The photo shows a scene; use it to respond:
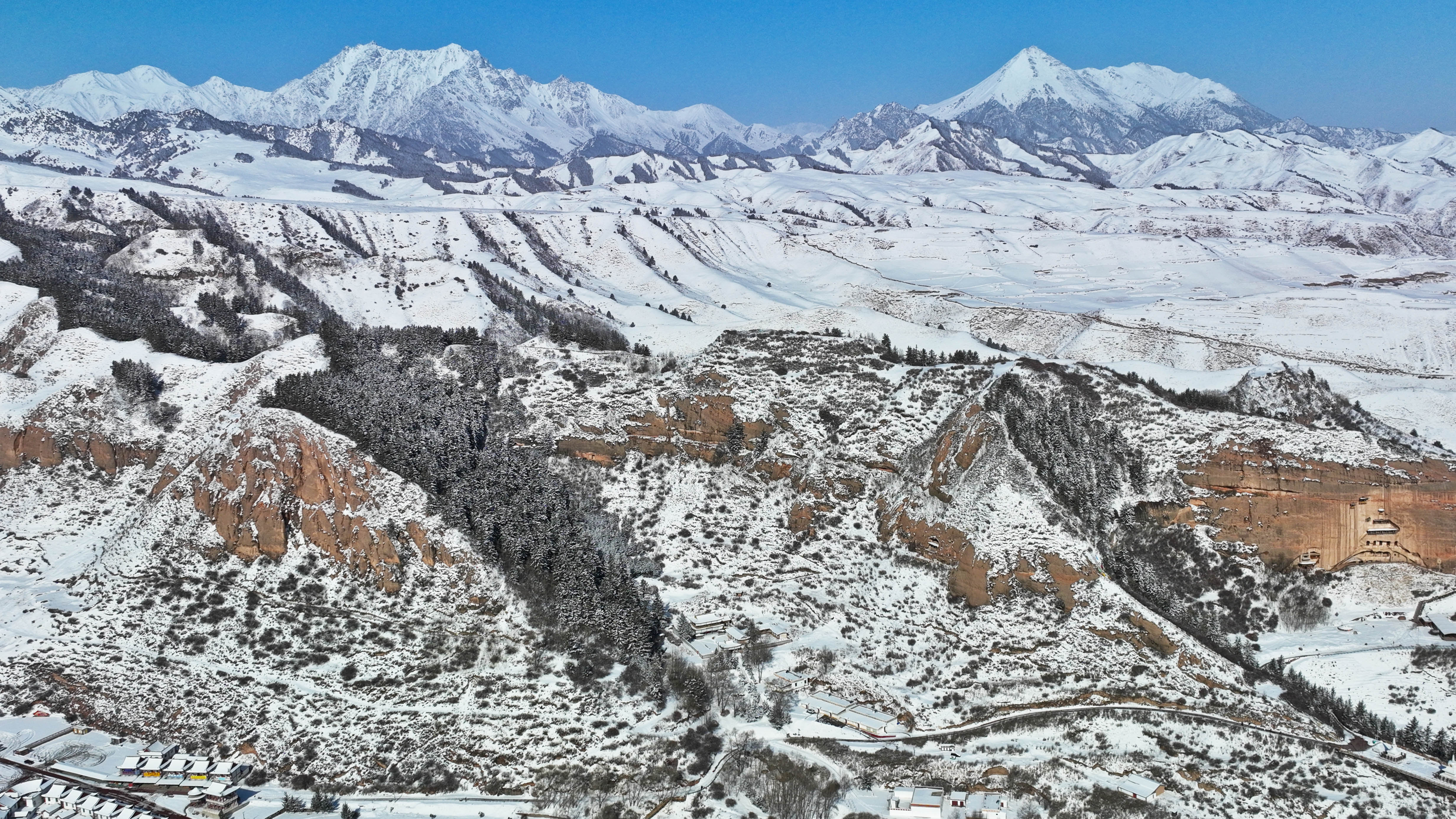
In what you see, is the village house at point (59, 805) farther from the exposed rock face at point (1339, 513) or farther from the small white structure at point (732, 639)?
the exposed rock face at point (1339, 513)

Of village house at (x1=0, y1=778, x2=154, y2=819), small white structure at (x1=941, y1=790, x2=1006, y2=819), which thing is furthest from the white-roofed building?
small white structure at (x1=941, y1=790, x2=1006, y2=819)

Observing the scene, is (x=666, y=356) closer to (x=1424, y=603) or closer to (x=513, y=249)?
(x=1424, y=603)

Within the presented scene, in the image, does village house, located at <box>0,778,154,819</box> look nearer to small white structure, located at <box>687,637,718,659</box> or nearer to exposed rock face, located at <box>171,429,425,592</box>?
exposed rock face, located at <box>171,429,425,592</box>

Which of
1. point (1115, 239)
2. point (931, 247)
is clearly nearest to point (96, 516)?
point (931, 247)

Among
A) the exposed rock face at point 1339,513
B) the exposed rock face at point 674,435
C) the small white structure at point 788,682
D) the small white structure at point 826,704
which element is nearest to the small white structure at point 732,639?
the small white structure at point 788,682

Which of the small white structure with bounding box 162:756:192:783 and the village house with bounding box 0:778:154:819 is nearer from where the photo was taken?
the village house with bounding box 0:778:154:819

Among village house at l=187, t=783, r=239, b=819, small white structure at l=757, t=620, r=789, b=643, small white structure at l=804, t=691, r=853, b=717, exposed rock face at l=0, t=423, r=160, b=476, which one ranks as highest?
exposed rock face at l=0, t=423, r=160, b=476
